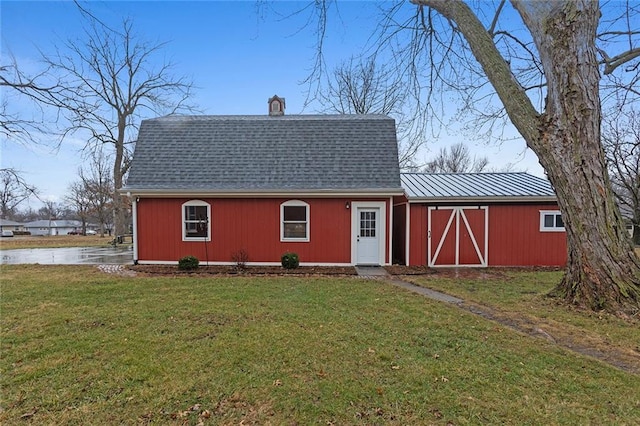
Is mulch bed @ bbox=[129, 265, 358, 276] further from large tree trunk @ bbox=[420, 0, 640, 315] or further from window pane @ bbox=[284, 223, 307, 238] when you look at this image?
large tree trunk @ bbox=[420, 0, 640, 315]

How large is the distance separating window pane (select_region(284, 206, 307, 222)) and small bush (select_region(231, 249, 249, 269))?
1.81 meters

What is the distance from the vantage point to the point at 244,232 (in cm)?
1116

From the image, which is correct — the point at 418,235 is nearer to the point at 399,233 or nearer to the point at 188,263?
the point at 399,233

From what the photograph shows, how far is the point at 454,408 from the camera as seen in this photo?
287 cm

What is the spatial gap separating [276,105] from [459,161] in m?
28.3

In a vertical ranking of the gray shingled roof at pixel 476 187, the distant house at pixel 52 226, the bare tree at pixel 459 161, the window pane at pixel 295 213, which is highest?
the bare tree at pixel 459 161

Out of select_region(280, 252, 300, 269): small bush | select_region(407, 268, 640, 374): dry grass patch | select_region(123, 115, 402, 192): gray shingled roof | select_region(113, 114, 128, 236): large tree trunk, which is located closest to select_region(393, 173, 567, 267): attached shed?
select_region(123, 115, 402, 192): gray shingled roof

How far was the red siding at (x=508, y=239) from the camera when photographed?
11.0m

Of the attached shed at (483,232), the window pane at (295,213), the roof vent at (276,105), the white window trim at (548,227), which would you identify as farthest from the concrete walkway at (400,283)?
the roof vent at (276,105)

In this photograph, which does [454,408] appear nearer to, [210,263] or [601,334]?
[601,334]

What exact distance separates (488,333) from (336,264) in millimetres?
6563

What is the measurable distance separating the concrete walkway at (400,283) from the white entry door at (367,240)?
0.37 metres

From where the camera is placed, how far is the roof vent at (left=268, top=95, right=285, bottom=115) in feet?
47.5

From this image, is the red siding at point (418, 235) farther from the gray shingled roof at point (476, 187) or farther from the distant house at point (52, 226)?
the distant house at point (52, 226)
